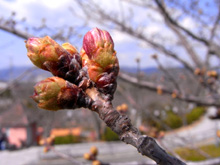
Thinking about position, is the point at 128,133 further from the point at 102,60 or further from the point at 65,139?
→ the point at 65,139

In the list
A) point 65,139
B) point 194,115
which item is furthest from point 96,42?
point 194,115

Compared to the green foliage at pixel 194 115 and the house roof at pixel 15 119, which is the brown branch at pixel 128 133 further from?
the green foliage at pixel 194 115

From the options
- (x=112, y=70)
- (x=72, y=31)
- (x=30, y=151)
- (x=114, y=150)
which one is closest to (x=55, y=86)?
(x=112, y=70)

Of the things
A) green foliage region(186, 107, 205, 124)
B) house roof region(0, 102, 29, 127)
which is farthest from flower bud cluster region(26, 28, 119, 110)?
green foliage region(186, 107, 205, 124)

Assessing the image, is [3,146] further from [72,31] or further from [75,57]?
[75,57]

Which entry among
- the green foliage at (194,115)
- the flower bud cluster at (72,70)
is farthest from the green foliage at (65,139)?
the flower bud cluster at (72,70)

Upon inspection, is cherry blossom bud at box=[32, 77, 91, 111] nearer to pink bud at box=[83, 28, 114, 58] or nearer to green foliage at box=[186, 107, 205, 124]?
pink bud at box=[83, 28, 114, 58]

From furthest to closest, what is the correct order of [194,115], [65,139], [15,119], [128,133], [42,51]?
[194,115]
[65,139]
[15,119]
[42,51]
[128,133]

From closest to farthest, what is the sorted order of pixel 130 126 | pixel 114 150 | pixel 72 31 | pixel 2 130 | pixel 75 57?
1. pixel 130 126
2. pixel 75 57
3. pixel 72 31
4. pixel 114 150
5. pixel 2 130
